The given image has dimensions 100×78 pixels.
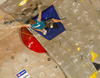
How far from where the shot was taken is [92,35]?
10.8ft

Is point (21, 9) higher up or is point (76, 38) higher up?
point (21, 9)

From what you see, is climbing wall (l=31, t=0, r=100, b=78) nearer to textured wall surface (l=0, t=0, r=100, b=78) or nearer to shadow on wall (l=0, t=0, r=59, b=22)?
textured wall surface (l=0, t=0, r=100, b=78)

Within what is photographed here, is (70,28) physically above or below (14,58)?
above

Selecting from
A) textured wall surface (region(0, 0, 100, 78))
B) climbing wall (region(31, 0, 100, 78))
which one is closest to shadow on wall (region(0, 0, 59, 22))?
textured wall surface (region(0, 0, 100, 78))

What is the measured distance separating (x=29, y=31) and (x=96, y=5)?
2.70m

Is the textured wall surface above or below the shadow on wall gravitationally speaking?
below

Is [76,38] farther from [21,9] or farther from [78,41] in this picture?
[21,9]

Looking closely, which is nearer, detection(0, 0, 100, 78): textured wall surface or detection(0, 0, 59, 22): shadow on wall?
detection(0, 0, 59, 22): shadow on wall

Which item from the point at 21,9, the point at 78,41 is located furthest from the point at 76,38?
the point at 21,9

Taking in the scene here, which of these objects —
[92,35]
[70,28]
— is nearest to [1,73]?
[70,28]

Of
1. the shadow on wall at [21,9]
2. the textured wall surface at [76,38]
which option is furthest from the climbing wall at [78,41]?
the shadow on wall at [21,9]

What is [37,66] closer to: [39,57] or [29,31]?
[39,57]

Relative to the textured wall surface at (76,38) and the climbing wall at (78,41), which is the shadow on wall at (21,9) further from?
the climbing wall at (78,41)

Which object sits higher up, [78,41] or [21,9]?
[21,9]
